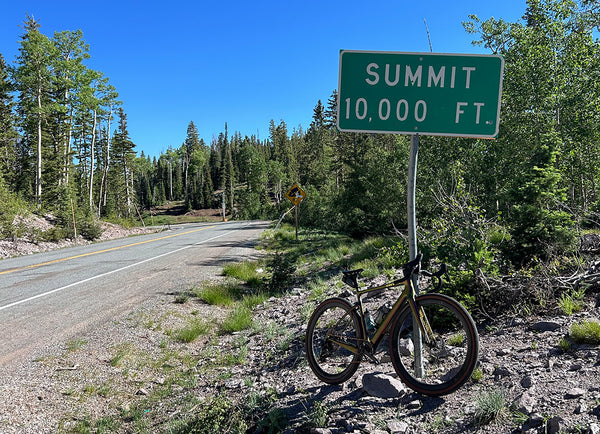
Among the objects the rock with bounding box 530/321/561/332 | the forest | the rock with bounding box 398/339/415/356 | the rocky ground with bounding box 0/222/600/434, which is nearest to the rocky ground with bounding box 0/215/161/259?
the forest

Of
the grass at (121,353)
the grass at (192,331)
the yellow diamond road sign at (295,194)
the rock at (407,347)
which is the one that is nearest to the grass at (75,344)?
the grass at (121,353)

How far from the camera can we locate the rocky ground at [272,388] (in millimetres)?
2570

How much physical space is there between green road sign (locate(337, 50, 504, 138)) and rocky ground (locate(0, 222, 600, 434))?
196cm

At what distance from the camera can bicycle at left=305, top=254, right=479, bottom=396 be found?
2.86 m

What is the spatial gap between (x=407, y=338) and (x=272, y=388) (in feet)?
5.21

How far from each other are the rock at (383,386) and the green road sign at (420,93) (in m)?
2.17

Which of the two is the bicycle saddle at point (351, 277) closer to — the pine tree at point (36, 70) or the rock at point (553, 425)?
the rock at point (553, 425)

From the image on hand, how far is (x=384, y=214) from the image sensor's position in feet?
53.6

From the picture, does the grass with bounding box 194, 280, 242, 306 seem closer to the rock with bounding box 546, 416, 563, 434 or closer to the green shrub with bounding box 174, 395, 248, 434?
the green shrub with bounding box 174, 395, 248, 434

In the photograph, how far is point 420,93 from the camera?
278cm

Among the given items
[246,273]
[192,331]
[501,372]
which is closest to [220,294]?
[192,331]

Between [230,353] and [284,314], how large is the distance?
5.90 ft

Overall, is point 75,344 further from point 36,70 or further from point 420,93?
point 36,70

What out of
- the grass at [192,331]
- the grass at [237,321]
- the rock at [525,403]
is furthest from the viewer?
the grass at [237,321]
